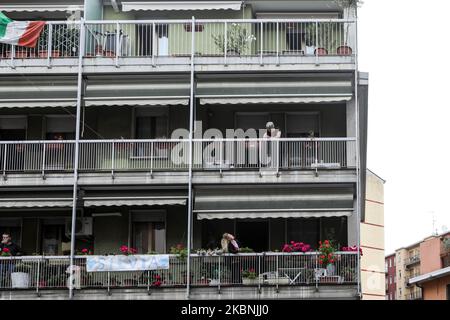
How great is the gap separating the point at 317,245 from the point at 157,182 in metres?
5.33

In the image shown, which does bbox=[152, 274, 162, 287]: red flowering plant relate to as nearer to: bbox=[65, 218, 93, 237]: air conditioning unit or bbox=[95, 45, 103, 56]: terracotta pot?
bbox=[65, 218, 93, 237]: air conditioning unit

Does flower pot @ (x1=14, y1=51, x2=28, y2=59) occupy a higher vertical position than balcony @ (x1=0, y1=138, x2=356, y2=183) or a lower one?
higher

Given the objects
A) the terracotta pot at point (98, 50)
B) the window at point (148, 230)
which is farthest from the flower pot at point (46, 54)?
the window at point (148, 230)

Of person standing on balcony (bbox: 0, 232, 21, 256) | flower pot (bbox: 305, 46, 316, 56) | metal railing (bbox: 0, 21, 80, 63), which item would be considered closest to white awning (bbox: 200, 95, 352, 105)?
flower pot (bbox: 305, 46, 316, 56)

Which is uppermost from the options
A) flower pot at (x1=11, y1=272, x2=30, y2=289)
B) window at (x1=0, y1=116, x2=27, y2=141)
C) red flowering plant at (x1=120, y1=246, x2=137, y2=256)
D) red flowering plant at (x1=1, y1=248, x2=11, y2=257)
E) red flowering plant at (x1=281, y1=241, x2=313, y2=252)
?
window at (x1=0, y1=116, x2=27, y2=141)

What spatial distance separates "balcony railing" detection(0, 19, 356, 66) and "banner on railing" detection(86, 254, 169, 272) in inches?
221

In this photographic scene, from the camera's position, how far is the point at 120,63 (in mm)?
27484

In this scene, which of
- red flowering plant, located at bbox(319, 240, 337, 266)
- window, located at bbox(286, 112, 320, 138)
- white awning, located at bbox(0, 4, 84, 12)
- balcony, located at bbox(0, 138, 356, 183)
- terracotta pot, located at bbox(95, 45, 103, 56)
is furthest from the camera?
white awning, located at bbox(0, 4, 84, 12)

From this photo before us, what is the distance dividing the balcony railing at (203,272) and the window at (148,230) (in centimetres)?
248

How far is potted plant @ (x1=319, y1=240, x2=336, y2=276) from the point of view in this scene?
25312mm

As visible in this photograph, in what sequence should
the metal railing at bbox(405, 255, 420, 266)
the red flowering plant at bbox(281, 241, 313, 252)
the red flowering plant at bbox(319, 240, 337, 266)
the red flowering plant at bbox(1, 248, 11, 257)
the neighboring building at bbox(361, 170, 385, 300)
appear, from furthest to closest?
the metal railing at bbox(405, 255, 420, 266) → the neighboring building at bbox(361, 170, 385, 300) → the red flowering plant at bbox(1, 248, 11, 257) → the red flowering plant at bbox(281, 241, 313, 252) → the red flowering plant at bbox(319, 240, 337, 266)

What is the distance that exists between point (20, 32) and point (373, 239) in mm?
44788
